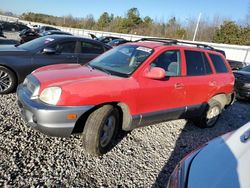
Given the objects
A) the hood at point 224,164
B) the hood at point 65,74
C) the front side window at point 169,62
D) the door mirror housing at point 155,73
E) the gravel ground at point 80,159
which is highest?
the front side window at point 169,62

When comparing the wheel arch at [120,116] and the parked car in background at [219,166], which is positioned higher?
the parked car in background at [219,166]

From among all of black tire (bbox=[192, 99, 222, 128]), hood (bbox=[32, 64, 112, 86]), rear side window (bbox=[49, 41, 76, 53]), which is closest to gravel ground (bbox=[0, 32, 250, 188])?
black tire (bbox=[192, 99, 222, 128])

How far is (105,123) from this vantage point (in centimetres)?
346

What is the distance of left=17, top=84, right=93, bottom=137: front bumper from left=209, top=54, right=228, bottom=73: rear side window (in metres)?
3.18

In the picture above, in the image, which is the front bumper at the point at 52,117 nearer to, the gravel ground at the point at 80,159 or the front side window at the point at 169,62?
the gravel ground at the point at 80,159

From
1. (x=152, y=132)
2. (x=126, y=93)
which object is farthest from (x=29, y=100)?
(x=152, y=132)

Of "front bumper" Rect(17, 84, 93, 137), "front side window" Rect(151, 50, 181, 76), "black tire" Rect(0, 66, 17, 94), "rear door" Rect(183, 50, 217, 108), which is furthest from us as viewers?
"black tire" Rect(0, 66, 17, 94)

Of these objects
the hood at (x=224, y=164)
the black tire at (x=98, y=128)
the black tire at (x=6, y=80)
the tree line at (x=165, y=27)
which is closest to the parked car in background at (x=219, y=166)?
the hood at (x=224, y=164)

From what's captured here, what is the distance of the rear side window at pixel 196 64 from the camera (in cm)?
454

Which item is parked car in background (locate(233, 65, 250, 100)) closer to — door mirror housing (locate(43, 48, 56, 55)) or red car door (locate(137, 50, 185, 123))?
red car door (locate(137, 50, 185, 123))

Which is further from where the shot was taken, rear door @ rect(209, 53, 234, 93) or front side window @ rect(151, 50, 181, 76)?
rear door @ rect(209, 53, 234, 93)

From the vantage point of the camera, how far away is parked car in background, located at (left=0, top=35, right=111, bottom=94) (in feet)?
18.0

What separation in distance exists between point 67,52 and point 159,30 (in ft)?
180

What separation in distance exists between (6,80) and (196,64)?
4.19m
